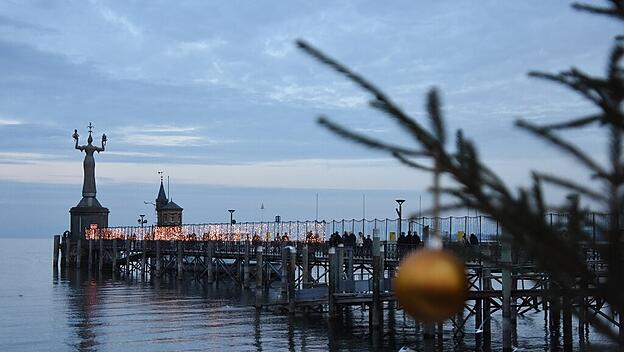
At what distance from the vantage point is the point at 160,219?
9750 centimetres

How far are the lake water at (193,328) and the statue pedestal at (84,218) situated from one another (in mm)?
36814

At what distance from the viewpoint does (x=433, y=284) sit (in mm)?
3111

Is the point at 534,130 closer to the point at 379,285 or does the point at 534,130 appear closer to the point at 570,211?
the point at 570,211

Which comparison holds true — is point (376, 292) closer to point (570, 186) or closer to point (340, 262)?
point (340, 262)

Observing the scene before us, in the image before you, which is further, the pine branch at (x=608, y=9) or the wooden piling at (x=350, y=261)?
the wooden piling at (x=350, y=261)

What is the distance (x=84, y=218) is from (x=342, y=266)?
62584mm

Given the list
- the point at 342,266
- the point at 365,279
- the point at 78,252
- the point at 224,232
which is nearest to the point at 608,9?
the point at 342,266

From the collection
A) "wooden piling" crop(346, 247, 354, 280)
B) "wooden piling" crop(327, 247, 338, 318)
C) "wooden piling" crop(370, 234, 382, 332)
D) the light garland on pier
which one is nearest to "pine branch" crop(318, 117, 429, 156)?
"wooden piling" crop(370, 234, 382, 332)

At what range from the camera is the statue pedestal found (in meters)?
92.9

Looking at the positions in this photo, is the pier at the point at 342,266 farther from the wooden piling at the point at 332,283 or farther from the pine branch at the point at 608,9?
the pine branch at the point at 608,9

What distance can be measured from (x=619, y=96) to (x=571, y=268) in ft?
2.70

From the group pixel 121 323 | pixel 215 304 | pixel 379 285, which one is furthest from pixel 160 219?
pixel 379 285

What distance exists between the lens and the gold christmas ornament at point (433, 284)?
3.11m

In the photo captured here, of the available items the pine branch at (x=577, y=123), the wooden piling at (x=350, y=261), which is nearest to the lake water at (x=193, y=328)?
the wooden piling at (x=350, y=261)
